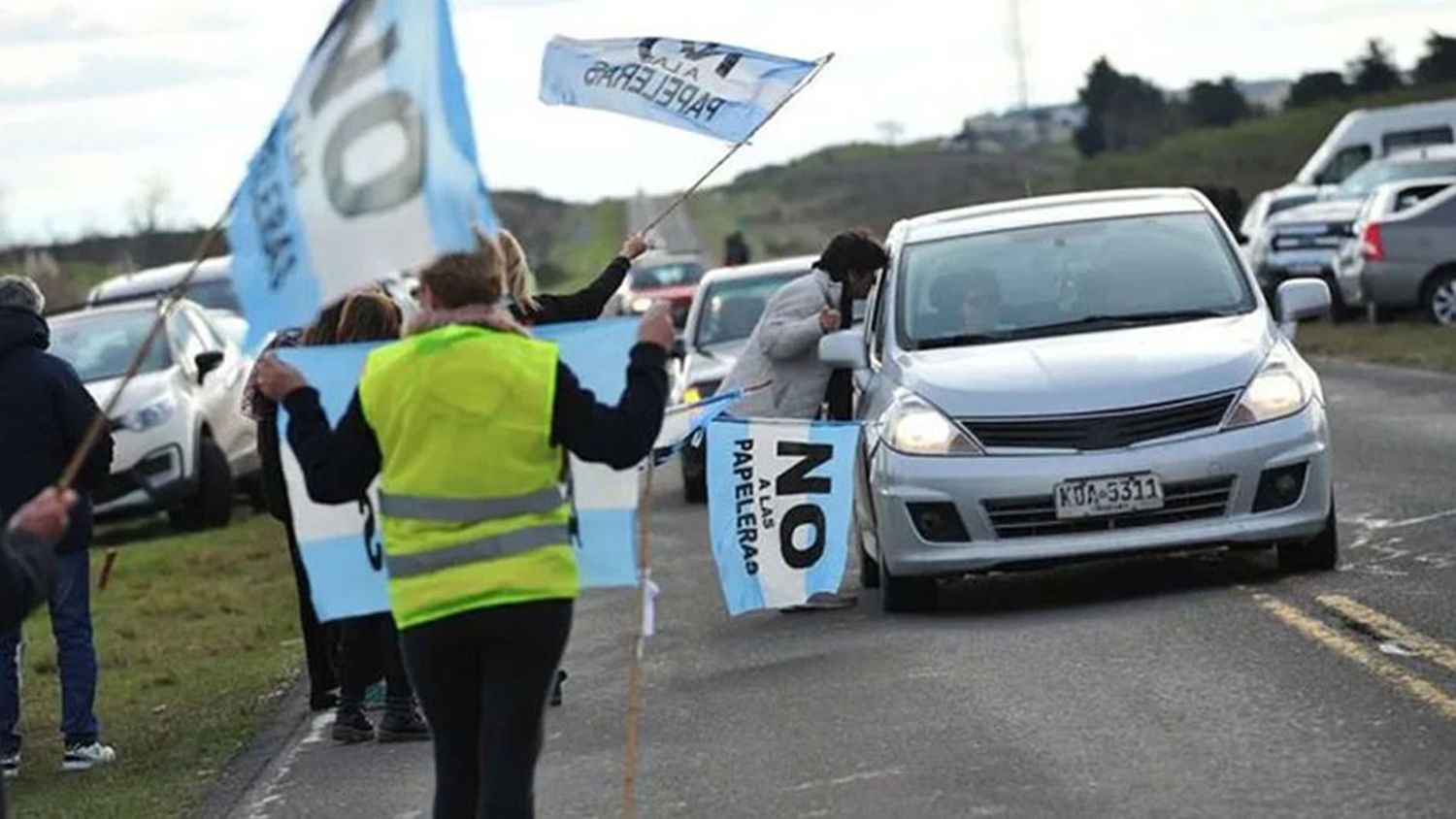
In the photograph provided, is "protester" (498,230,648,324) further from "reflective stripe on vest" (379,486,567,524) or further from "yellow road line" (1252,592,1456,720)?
"reflective stripe on vest" (379,486,567,524)

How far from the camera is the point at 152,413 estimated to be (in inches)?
974

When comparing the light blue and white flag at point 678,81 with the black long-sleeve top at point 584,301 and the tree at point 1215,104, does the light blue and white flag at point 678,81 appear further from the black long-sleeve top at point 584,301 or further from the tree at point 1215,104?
the tree at point 1215,104

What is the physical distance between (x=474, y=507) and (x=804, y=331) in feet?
26.1

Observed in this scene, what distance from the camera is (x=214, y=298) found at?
34031 millimetres

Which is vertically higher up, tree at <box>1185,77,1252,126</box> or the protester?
the protester

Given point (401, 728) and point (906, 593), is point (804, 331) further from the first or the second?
point (401, 728)

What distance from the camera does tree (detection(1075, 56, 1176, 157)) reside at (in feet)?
343

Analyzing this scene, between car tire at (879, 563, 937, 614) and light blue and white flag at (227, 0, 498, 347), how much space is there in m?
6.68

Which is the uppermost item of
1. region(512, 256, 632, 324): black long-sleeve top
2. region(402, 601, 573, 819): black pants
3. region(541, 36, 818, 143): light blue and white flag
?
region(541, 36, 818, 143): light blue and white flag

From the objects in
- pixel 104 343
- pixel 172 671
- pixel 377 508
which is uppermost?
pixel 377 508

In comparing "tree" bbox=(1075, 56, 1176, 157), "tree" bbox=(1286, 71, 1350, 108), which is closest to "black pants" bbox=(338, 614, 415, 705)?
"tree" bbox=(1286, 71, 1350, 108)

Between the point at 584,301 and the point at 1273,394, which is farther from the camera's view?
the point at 1273,394

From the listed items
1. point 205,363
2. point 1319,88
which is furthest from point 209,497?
point 1319,88

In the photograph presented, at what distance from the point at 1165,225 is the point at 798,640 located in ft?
9.18
